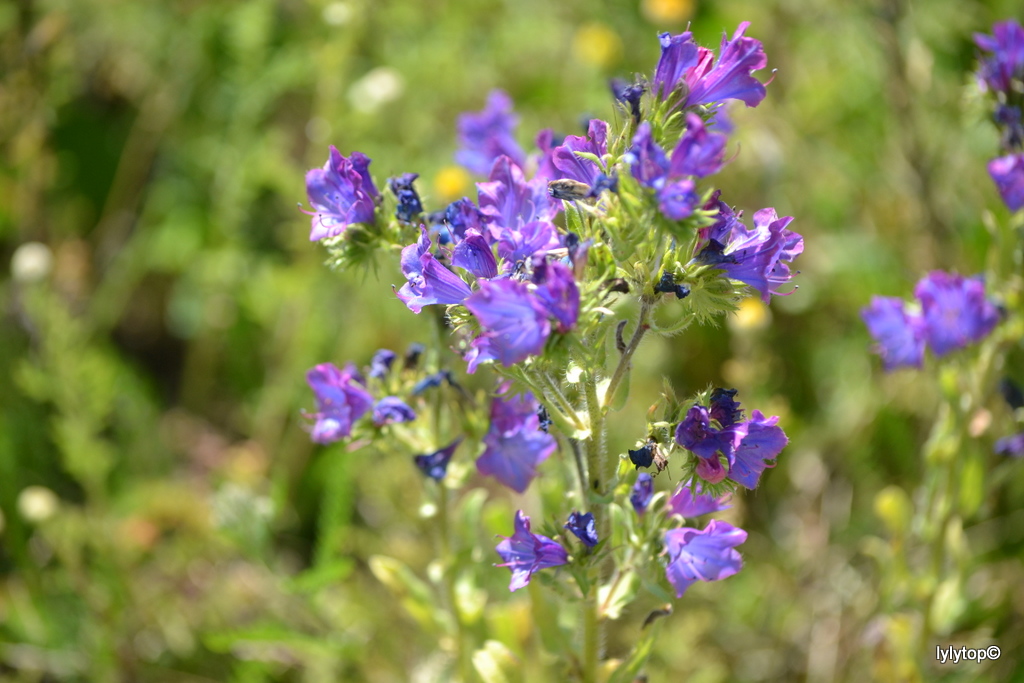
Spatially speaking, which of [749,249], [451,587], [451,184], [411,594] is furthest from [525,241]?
[451,184]

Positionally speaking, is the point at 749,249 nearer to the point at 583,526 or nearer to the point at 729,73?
the point at 729,73

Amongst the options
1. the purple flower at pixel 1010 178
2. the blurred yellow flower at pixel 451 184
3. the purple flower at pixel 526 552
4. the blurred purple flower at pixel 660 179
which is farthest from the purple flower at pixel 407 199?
the blurred yellow flower at pixel 451 184

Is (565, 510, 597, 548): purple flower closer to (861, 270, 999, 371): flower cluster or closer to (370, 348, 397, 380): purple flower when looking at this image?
(370, 348, 397, 380): purple flower

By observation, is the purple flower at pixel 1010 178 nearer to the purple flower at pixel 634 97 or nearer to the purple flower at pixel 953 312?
the purple flower at pixel 953 312

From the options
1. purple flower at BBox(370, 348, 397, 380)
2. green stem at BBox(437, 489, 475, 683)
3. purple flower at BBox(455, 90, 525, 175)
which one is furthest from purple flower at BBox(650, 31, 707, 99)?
green stem at BBox(437, 489, 475, 683)

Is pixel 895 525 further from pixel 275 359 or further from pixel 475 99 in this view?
pixel 475 99

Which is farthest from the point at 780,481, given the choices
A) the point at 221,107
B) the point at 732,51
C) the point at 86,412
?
the point at 221,107
